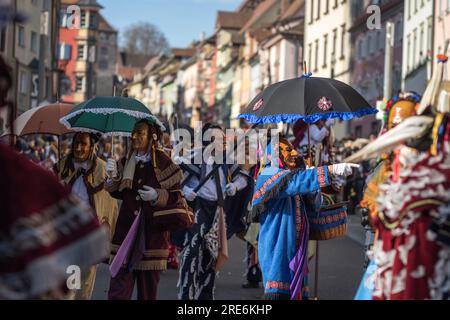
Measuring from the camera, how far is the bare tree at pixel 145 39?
143 m

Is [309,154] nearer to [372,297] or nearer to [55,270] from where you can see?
[372,297]

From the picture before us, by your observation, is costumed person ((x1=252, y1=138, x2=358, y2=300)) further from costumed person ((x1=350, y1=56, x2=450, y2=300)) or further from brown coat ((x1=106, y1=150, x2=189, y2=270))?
costumed person ((x1=350, y1=56, x2=450, y2=300))

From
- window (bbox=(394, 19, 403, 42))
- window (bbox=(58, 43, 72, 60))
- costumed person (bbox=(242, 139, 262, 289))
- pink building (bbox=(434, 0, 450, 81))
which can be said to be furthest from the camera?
window (bbox=(58, 43, 72, 60))

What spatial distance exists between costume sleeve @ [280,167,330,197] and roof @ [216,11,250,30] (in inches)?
3940

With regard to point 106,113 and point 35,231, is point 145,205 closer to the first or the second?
point 106,113

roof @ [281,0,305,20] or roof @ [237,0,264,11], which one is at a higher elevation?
roof @ [237,0,264,11]

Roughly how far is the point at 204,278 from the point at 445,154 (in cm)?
602

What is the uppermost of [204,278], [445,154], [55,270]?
[445,154]

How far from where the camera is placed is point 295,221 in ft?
32.8

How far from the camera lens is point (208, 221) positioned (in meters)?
11.7

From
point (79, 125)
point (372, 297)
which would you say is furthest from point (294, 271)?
point (372, 297)

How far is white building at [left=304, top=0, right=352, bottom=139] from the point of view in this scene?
6425cm

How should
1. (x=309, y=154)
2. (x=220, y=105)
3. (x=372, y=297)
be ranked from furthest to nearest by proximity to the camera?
(x=220, y=105), (x=309, y=154), (x=372, y=297)

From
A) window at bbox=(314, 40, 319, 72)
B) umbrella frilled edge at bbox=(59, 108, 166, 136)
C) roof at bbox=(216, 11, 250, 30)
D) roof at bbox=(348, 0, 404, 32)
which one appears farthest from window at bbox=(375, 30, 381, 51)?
roof at bbox=(216, 11, 250, 30)
